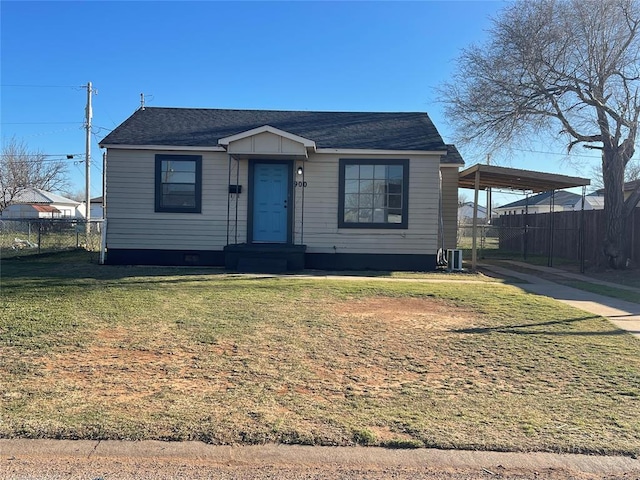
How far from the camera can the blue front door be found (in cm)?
1349

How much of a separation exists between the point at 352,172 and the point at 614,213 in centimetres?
846

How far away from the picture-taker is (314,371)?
5.15 m

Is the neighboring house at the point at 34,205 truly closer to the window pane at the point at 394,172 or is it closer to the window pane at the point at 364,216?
the window pane at the point at 364,216

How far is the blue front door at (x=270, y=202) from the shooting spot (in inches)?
531

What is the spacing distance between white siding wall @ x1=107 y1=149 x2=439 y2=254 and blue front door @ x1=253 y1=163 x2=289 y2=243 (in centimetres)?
30

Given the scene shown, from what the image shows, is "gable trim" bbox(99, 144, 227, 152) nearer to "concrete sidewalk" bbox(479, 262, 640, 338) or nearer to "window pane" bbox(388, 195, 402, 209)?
"window pane" bbox(388, 195, 402, 209)

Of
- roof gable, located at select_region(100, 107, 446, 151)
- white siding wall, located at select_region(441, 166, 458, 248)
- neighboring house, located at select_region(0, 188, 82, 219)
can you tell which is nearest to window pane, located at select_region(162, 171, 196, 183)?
roof gable, located at select_region(100, 107, 446, 151)

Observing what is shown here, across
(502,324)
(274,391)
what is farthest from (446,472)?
(502,324)

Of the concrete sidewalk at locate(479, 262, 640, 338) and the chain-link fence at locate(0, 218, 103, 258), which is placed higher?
the chain-link fence at locate(0, 218, 103, 258)

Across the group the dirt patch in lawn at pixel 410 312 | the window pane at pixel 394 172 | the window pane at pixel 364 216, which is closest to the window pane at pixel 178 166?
the window pane at pixel 364 216

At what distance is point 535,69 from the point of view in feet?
48.9

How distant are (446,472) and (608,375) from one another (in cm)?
272

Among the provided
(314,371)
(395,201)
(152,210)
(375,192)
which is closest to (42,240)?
(152,210)

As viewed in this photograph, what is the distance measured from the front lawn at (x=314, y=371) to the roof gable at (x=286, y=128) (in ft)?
18.3
